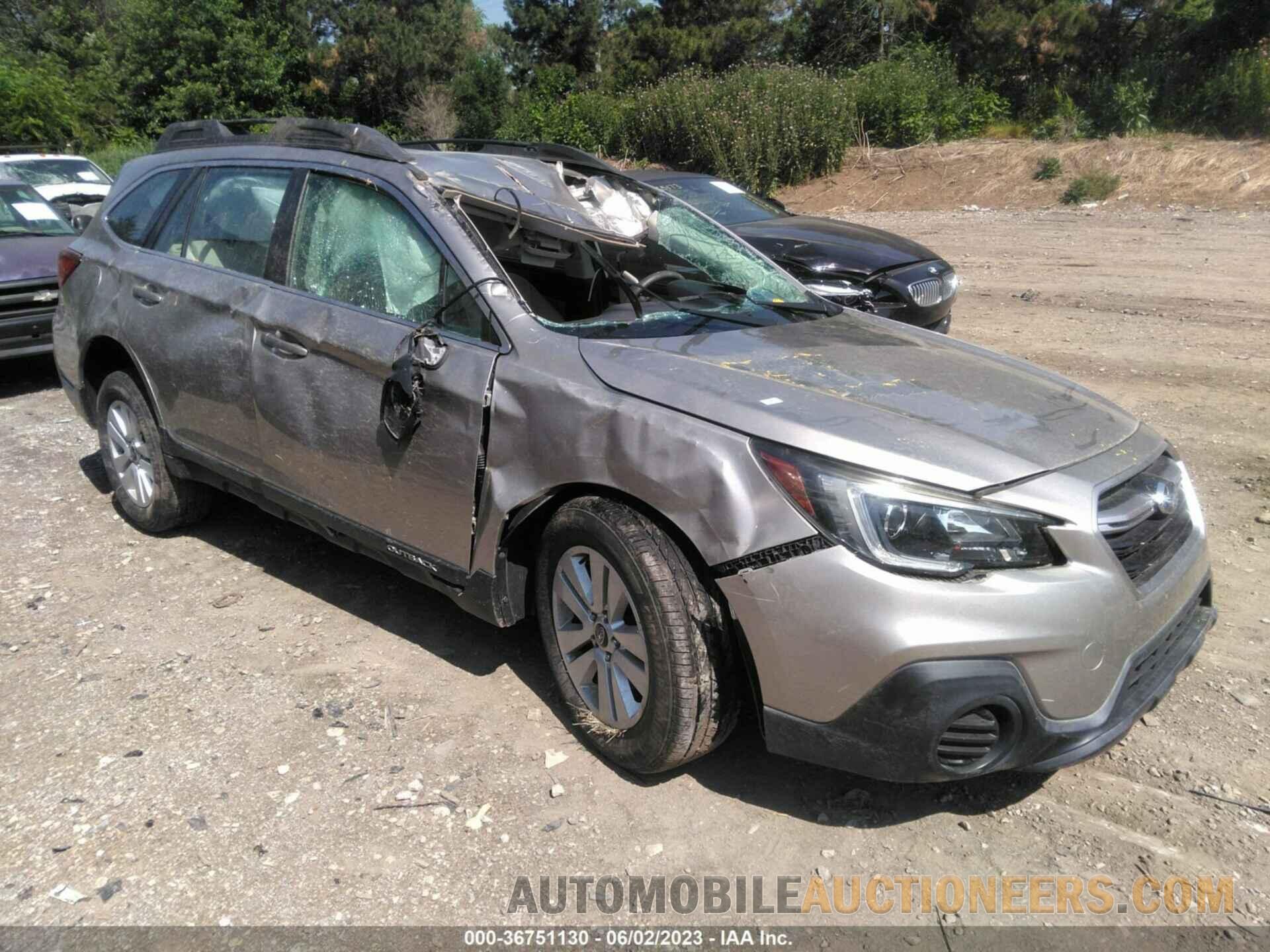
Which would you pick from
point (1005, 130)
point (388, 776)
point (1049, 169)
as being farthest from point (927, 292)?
point (1005, 130)

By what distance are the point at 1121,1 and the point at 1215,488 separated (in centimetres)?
2650

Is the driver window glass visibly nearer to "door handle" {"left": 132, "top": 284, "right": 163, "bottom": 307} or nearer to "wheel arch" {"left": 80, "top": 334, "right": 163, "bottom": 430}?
"door handle" {"left": 132, "top": 284, "right": 163, "bottom": 307}

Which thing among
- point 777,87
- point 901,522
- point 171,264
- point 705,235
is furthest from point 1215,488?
point 777,87

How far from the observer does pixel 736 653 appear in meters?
2.89

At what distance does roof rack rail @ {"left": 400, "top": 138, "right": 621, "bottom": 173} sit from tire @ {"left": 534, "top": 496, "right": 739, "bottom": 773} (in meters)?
1.93

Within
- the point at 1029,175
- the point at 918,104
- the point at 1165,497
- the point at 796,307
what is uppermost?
the point at 796,307

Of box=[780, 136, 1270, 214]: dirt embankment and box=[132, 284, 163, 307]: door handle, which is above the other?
box=[132, 284, 163, 307]: door handle

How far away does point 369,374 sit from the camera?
3.58m

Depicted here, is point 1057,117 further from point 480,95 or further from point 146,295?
point 480,95

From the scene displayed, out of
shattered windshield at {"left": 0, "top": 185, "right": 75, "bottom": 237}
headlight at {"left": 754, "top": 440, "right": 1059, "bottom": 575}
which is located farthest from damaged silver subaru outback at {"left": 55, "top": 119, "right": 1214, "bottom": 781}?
shattered windshield at {"left": 0, "top": 185, "right": 75, "bottom": 237}

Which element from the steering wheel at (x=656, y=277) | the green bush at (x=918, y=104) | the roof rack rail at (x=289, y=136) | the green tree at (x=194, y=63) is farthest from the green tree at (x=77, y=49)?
the steering wheel at (x=656, y=277)

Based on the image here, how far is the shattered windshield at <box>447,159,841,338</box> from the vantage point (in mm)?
3637

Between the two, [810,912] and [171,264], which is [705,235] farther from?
[810,912]

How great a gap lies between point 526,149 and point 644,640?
100 inches
